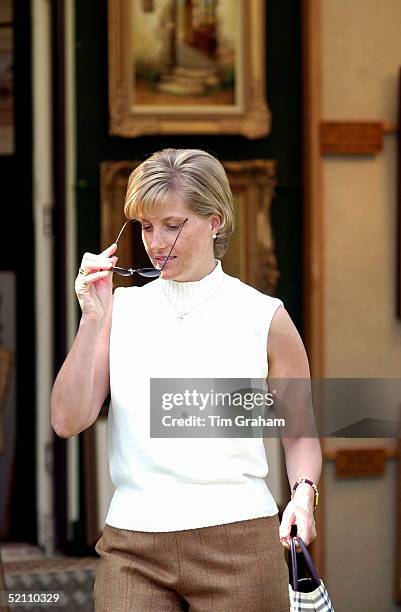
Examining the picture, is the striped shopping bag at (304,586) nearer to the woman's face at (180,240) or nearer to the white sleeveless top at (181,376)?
the white sleeveless top at (181,376)

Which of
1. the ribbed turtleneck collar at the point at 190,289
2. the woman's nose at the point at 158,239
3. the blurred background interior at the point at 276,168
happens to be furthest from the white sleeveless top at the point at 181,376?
the blurred background interior at the point at 276,168

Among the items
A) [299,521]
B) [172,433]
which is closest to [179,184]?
[172,433]

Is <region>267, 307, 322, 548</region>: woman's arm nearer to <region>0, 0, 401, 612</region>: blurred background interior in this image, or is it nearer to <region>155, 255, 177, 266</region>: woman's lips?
<region>155, 255, 177, 266</region>: woman's lips

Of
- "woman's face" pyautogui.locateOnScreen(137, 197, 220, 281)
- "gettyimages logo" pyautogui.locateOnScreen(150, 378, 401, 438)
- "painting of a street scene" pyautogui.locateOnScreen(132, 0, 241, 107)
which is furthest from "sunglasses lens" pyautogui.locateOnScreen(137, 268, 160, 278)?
"painting of a street scene" pyautogui.locateOnScreen(132, 0, 241, 107)

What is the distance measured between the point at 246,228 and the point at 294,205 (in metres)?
0.20

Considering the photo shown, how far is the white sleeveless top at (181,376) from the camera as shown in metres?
2.32

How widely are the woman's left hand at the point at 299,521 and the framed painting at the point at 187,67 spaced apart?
2.66m

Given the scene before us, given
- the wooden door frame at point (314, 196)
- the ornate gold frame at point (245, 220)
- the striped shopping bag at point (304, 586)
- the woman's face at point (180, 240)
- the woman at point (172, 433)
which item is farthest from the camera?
the ornate gold frame at point (245, 220)

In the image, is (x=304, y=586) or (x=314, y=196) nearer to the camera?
(x=304, y=586)

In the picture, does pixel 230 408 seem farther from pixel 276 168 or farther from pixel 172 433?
pixel 276 168

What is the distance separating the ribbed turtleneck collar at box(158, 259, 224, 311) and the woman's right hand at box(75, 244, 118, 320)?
0.18 meters

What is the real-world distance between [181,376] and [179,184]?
0.36 metres

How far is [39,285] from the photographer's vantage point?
505 cm

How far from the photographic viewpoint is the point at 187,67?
15.8 feet
